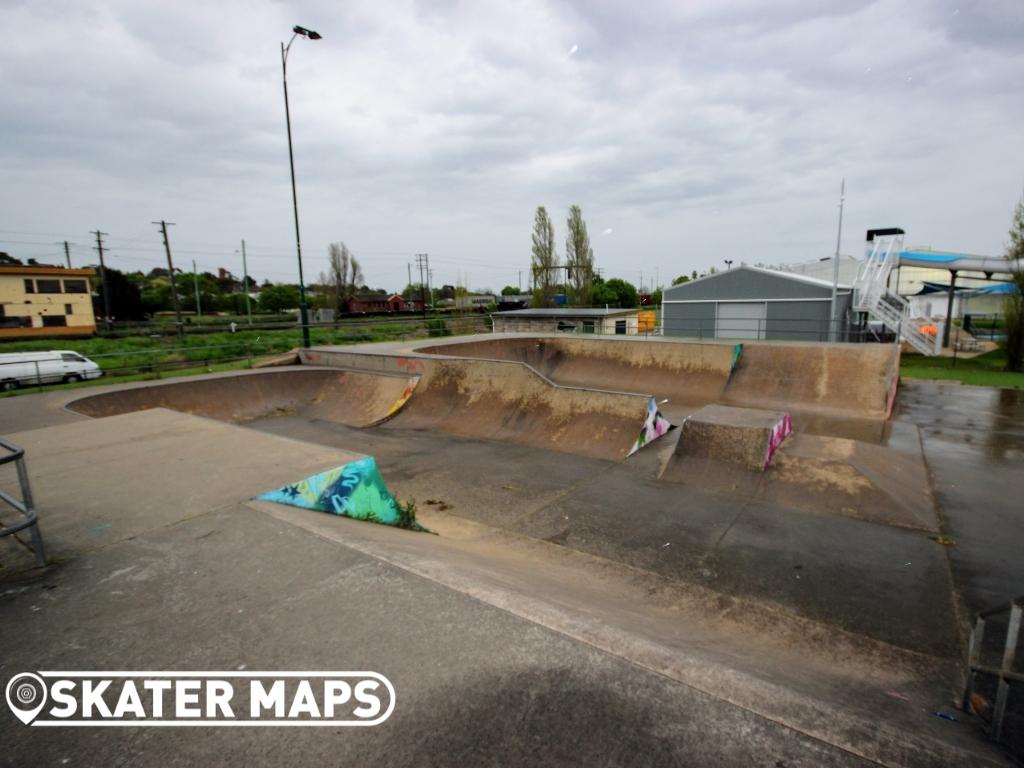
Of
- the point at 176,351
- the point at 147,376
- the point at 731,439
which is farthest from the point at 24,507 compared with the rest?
the point at 176,351

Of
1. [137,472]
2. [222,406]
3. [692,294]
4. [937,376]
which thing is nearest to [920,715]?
[137,472]

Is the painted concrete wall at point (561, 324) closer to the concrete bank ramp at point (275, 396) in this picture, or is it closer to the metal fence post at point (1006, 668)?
the concrete bank ramp at point (275, 396)

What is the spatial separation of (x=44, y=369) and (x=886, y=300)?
111 ft

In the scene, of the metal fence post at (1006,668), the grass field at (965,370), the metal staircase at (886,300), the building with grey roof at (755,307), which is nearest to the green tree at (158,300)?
the building with grey roof at (755,307)

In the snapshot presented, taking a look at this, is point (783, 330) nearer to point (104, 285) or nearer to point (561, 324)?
point (561, 324)

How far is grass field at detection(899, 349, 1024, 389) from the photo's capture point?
56.2ft

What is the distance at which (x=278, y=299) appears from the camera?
8338 centimetres

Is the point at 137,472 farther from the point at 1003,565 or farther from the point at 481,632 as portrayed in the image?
the point at 1003,565

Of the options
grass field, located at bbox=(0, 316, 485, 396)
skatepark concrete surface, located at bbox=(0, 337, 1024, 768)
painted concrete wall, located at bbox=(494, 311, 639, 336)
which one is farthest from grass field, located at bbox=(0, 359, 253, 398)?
painted concrete wall, located at bbox=(494, 311, 639, 336)

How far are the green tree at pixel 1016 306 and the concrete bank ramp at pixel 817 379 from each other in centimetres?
957

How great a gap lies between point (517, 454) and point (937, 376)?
16.6 meters

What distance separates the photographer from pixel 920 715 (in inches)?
124

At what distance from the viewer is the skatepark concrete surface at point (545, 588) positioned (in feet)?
7.59

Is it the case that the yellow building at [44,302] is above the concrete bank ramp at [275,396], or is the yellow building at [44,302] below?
above
